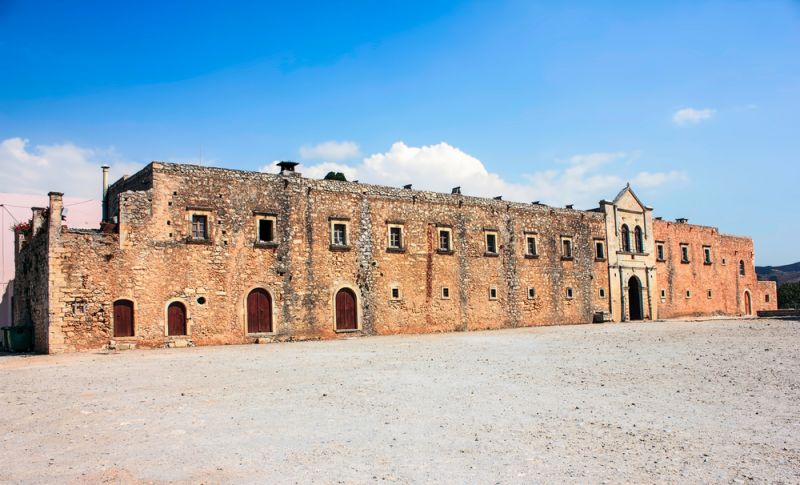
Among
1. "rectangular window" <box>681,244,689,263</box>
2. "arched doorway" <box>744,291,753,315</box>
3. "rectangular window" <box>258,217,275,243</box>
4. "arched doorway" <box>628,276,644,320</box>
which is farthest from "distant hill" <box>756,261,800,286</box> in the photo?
"rectangular window" <box>258,217,275,243</box>

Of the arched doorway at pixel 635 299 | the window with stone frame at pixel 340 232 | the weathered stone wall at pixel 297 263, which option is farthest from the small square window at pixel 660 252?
the window with stone frame at pixel 340 232

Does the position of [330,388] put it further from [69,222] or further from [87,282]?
[69,222]

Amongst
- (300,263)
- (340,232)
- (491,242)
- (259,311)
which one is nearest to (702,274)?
(491,242)

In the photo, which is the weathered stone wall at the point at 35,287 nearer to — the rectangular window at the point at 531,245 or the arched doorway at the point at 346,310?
the arched doorway at the point at 346,310

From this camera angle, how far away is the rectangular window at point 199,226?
2275 centimetres

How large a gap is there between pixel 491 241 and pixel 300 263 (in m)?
Answer: 11.0

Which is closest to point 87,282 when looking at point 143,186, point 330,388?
point 143,186

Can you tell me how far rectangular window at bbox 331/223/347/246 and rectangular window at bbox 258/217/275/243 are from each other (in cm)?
269

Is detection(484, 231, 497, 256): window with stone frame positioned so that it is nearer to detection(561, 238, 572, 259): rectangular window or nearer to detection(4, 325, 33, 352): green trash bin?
detection(561, 238, 572, 259): rectangular window

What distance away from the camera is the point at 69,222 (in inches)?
1282

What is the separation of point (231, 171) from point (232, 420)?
16.5 meters

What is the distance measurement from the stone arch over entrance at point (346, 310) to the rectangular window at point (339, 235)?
198cm

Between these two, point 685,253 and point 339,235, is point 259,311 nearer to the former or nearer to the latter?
point 339,235

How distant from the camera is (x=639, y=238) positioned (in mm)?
39094
